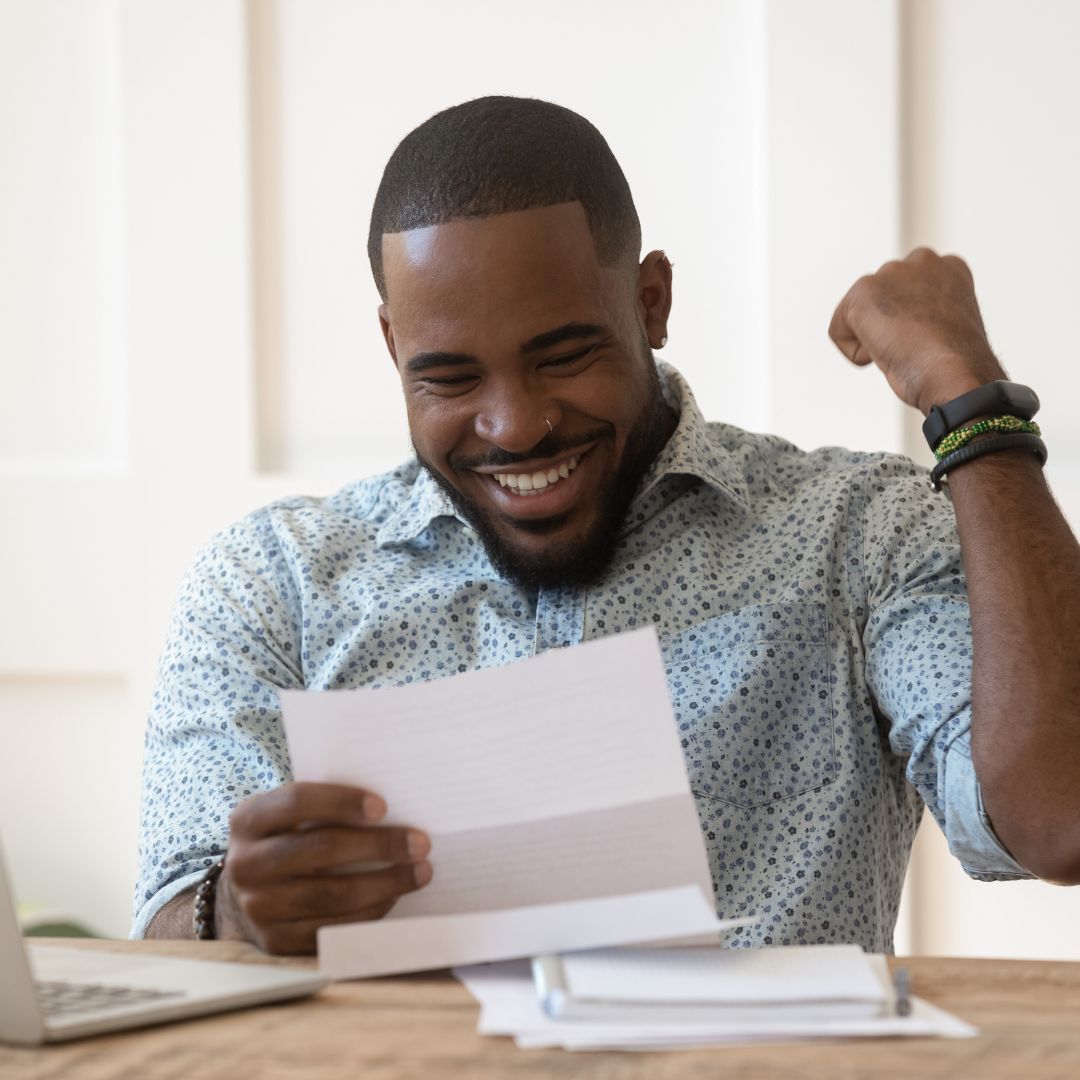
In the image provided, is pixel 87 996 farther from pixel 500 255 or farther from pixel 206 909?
pixel 500 255

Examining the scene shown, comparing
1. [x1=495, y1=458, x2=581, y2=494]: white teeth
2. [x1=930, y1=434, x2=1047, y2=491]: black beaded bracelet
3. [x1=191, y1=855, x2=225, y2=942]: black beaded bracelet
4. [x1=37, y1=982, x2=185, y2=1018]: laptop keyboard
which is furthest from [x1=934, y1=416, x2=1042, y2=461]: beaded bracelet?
[x1=37, y1=982, x2=185, y2=1018]: laptop keyboard

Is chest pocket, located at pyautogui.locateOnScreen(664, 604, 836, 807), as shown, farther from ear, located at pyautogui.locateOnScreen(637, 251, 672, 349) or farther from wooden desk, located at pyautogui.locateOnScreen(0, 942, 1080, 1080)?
wooden desk, located at pyautogui.locateOnScreen(0, 942, 1080, 1080)

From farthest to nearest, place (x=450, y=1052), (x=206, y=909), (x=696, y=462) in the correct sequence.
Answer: (x=696, y=462), (x=206, y=909), (x=450, y=1052)

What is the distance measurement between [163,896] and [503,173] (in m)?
0.69

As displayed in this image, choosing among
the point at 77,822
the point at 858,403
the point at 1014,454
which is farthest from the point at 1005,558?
the point at 77,822

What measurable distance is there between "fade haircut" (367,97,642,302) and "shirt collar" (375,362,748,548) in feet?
0.59

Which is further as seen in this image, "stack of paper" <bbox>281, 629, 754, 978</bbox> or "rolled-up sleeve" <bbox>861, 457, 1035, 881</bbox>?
"rolled-up sleeve" <bbox>861, 457, 1035, 881</bbox>

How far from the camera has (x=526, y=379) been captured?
4.47ft

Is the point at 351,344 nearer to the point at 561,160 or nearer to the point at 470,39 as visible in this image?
the point at 470,39

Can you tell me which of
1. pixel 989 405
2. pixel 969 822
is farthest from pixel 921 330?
pixel 969 822

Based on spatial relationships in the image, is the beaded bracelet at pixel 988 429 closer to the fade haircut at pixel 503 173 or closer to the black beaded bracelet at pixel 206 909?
the fade haircut at pixel 503 173

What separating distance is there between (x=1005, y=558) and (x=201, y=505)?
138 centimetres

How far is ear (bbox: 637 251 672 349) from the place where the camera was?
154 cm

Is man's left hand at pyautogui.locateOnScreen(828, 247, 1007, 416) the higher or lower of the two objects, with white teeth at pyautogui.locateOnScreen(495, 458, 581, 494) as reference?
higher
